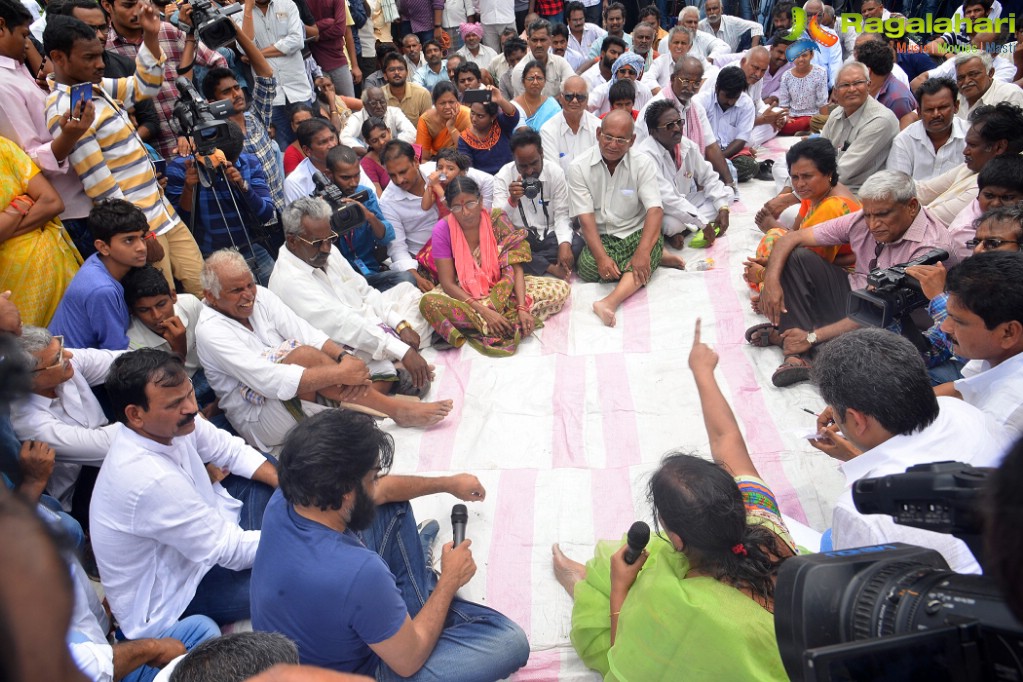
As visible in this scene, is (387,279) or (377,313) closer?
(377,313)

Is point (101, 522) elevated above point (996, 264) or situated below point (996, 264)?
below

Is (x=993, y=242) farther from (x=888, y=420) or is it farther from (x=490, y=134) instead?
(x=490, y=134)

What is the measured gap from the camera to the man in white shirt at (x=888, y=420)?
5.97 ft

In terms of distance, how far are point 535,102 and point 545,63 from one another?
796 millimetres

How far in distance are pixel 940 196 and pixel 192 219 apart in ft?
12.1

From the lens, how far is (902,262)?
3186mm

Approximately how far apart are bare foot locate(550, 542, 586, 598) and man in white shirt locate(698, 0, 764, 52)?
7053 mm

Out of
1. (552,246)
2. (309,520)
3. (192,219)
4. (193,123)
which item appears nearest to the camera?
(309,520)

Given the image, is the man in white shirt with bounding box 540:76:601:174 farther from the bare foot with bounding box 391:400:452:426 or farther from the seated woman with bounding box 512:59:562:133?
the bare foot with bounding box 391:400:452:426

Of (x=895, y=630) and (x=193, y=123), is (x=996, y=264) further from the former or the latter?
(x=193, y=123)

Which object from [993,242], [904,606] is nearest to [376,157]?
[993,242]

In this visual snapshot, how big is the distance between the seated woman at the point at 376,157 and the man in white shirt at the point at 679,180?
1.62m

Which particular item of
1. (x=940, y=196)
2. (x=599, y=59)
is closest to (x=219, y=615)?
(x=940, y=196)

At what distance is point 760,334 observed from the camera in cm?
355
